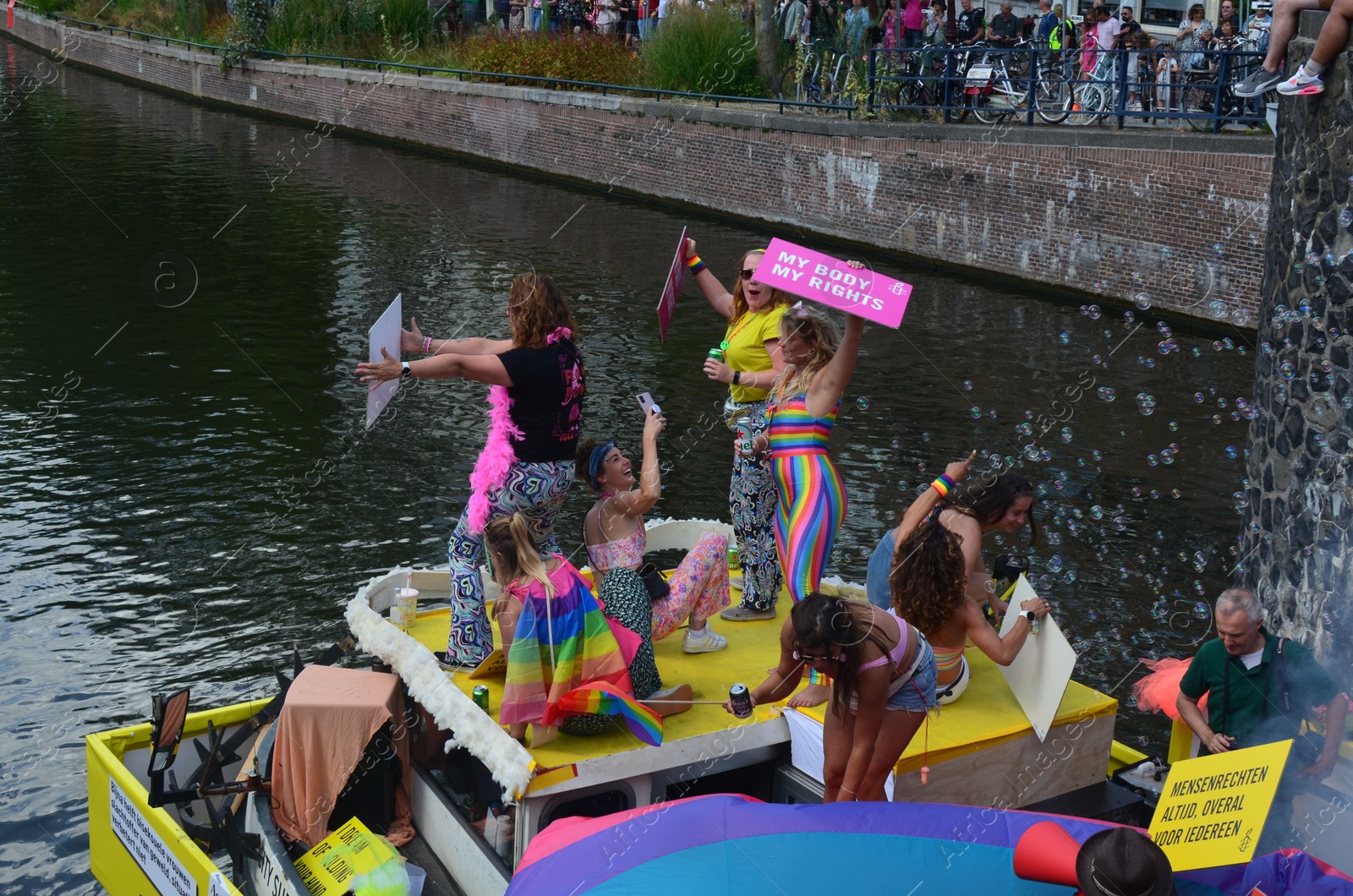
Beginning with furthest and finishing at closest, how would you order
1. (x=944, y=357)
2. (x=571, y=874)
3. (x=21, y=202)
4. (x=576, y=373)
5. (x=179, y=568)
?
(x=21, y=202) < (x=944, y=357) < (x=179, y=568) < (x=576, y=373) < (x=571, y=874)

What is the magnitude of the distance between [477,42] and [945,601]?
2970cm

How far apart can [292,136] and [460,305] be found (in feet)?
61.2

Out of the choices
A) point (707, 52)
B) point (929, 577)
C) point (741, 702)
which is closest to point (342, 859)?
point (741, 702)

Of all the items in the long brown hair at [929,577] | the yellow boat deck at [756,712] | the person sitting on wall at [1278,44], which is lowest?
the yellow boat deck at [756,712]

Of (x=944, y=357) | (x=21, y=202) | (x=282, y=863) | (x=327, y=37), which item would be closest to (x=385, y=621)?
(x=282, y=863)

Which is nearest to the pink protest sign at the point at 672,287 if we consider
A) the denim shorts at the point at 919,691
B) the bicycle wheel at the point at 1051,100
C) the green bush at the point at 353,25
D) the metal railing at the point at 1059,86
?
the denim shorts at the point at 919,691

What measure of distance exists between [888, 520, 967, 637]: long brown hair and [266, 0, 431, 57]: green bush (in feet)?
106

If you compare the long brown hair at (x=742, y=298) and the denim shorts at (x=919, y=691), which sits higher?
the long brown hair at (x=742, y=298)

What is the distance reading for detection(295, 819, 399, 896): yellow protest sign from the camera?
5.96 metres

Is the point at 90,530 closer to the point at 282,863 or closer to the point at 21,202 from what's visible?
the point at 282,863

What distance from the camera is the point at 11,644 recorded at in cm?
1014

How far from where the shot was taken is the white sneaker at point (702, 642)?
6.90 m

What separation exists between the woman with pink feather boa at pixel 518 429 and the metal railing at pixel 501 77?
60.0ft

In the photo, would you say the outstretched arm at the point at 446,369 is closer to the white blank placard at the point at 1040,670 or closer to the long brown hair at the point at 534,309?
the long brown hair at the point at 534,309
